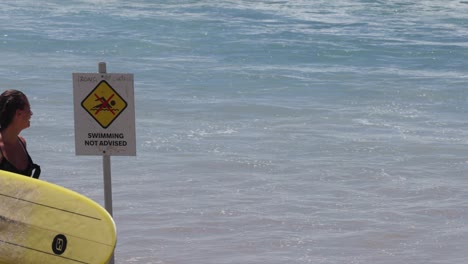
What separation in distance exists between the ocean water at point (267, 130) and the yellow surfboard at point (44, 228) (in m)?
2.65

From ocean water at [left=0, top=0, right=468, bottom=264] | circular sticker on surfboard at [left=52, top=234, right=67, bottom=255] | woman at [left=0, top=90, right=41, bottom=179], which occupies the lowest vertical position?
ocean water at [left=0, top=0, right=468, bottom=264]

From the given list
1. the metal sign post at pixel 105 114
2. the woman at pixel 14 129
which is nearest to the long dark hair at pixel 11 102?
the woman at pixel 14 129

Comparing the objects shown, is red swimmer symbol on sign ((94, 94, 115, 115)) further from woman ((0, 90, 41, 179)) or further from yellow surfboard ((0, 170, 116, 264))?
yellow surfboard ((0, 170, 116, 264))

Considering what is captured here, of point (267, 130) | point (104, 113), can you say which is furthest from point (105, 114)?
point (267, 130)

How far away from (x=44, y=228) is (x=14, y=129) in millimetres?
539

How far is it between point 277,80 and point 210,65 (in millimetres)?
2256

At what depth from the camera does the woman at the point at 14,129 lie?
646 centimetres

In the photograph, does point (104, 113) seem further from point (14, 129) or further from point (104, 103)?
point (14, 129)

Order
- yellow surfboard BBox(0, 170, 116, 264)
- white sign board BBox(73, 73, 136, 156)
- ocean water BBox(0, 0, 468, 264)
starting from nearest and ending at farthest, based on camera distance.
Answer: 1. yellow surfboard BBox(0, 170, 116, 264)
2. white sign board BBox(73, 73, 136, 156)
3. ocean water BBox(0, 0, 468, 264)

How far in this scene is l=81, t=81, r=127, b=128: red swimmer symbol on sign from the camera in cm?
681

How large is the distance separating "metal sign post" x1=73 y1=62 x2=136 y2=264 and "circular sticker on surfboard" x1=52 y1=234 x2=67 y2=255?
559mm

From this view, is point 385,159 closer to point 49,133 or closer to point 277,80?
point 49,133

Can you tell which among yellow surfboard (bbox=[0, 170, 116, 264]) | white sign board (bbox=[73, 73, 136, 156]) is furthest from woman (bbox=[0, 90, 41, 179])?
white sign board (bbox=[73, 73, 136, 156])

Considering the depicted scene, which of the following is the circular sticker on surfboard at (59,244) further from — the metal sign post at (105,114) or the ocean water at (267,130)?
the ocean water at (267,130)
